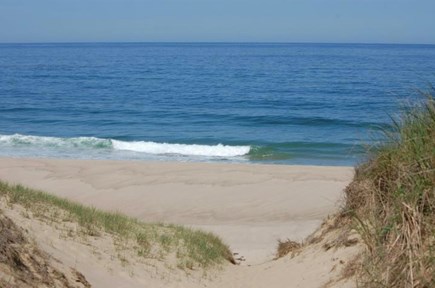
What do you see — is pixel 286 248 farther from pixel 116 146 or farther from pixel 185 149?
pixel 116 146

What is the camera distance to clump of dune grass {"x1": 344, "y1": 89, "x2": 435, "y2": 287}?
5.20 meters

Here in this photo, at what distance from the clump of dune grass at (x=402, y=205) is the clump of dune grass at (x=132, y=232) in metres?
2.96

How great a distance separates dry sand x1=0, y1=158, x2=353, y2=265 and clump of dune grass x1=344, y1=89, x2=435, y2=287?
543 cm

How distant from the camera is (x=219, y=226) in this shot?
14812mm

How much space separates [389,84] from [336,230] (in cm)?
4090

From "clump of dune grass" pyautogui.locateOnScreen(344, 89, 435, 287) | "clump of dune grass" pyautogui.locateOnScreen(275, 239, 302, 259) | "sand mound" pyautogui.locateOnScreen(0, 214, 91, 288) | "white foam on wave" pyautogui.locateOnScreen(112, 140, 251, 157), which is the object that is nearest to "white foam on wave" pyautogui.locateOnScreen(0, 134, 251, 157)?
"white foam on wave" pyautogui.locateOnScreen(112, 140, 251, 157)

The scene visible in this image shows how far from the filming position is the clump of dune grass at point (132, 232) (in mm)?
9023

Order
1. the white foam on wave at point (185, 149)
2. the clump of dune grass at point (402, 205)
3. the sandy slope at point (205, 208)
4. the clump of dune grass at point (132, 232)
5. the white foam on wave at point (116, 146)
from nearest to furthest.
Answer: the clump of dune grass at point (402, 205), the sandy slope at point (205, 208), the clump of dune grass at point (132, 232), the white foam on wave at point (185, 149), the white foam on wave at point (116, 146)

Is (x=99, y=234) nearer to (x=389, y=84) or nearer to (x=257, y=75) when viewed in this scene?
(x=389, y=84)

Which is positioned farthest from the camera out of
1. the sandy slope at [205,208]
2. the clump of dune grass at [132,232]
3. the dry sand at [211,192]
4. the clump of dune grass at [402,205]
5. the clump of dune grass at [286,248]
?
the dry sand at [211,192]

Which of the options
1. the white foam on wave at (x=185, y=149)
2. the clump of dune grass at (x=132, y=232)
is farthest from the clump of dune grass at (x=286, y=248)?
the white foam on wave at (x=185, y=149)

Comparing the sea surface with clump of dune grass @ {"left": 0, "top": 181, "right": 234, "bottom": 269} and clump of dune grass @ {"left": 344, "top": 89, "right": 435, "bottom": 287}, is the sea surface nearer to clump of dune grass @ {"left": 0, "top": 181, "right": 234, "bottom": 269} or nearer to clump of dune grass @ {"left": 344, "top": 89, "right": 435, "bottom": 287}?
clump of dune grass @ {"left": 344, "top": 89, "right": 435, "bottom": 287}

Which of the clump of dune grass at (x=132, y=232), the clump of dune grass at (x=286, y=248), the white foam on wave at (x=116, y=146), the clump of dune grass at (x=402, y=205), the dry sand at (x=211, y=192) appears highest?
the clump of dune grass at (x=402, y=205)

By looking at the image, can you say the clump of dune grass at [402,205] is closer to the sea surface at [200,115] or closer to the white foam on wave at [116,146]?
the sea surface at [200,115]
